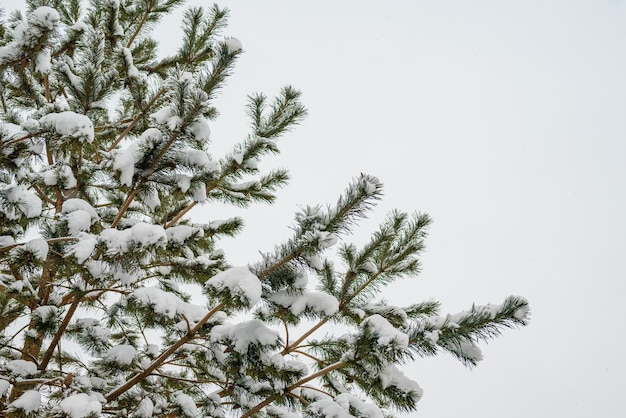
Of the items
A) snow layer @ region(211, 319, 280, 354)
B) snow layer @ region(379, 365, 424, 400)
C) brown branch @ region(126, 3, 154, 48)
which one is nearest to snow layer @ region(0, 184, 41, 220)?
snow layer @ region(211, 319, 280, 354)

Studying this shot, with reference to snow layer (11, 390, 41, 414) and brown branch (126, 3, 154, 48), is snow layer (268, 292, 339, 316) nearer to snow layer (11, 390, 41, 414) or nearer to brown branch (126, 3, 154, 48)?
snow layer (11, 390, 41, 414)

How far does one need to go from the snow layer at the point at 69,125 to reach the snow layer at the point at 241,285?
3.79 ft

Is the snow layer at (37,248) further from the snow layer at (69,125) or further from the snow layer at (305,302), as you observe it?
the snow layer at (305,302)

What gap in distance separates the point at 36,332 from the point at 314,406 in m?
2.36

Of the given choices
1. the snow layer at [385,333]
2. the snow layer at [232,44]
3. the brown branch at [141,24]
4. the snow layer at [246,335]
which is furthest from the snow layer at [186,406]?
the brown branch at [141,24]

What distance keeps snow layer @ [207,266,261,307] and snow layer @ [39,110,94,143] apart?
1.16 m

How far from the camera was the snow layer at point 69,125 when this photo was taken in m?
2.30

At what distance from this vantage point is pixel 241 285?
1.86 metres

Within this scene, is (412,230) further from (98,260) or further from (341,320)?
(98,260)

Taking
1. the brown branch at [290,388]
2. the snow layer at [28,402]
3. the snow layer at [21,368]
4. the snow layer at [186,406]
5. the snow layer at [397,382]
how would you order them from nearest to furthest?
the snow layer at [397,382] < the snow layer at [28,402] < the brown branch at [290,388] < the snow layer at [186,406] < the snow layer at [21,368]

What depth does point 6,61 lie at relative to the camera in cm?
245

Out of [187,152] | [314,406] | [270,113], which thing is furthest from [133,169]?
[270,113]

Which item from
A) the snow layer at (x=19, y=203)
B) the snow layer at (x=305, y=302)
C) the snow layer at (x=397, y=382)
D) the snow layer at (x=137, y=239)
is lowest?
the snow layer at (x=397, y=382)

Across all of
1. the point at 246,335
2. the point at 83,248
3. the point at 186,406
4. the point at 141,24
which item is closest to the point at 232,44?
the point at 83,248
